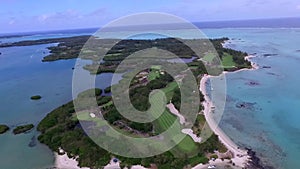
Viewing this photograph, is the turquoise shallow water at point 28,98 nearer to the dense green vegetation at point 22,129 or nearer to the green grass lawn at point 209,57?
the dense green vegetation at point 22,129

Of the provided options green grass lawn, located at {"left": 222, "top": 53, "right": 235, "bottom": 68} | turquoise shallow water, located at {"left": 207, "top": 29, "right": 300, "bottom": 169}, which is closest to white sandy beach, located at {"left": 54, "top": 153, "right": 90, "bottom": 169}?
turquoise shallow water, located at {"left": 207, "top": 29, "right": 300, "bottom": 169}

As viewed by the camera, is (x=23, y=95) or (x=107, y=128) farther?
(x=23, y=95)

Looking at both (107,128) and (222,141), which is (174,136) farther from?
(107,128)

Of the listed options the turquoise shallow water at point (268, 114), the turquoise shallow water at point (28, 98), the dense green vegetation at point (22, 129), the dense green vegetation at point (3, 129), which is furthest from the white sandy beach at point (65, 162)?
the turquoise shallow water at point (268, 114)

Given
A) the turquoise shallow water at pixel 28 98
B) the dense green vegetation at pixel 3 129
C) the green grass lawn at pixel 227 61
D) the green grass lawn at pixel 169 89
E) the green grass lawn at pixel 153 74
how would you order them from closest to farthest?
the turquoise shallow water at pixel 28 98
the dense green vegetation at pixel 3 129
the green grass lawn at pixel 169 89
the green grass lawn at pixel 153 74
the green grass lawn at pixel 227 61

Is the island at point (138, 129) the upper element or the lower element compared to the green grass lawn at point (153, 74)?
lower

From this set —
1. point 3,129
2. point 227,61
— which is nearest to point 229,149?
point 3,129

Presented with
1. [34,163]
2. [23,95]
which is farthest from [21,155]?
[23,95]
